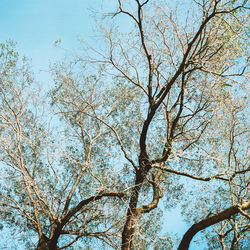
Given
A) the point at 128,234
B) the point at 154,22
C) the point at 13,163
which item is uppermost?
the point at 154,22

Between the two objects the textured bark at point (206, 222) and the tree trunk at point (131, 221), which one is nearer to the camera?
the textured bark at point (206, 222)

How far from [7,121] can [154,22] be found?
6050mm

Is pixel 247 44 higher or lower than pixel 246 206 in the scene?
higher

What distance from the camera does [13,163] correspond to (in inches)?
384

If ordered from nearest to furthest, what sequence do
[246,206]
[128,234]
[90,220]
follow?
1. [246,206]
2. [128,234]
3. [90,220]

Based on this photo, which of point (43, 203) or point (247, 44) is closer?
point (247, 44)

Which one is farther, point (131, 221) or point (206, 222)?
point (131, 221)

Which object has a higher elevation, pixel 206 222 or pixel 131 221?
pixel 206 222

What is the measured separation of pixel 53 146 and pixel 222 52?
6346mm

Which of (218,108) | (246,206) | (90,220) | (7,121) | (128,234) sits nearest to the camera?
(246,206)

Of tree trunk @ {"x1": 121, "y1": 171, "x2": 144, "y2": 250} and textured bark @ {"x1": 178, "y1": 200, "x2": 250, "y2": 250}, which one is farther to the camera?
tree trunk @ {"x1": 121, "y1": 171, "x2": 144, "y2": 250}

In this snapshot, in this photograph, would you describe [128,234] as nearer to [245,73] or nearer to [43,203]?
[43,203]

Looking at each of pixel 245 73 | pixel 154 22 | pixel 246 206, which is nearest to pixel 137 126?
pixel 154 22

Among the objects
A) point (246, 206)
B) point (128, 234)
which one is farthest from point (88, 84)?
point (246, 206)
